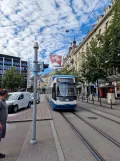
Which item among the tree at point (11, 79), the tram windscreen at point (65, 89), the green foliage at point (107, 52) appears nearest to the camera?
the tram windscreen at point (65, 89)

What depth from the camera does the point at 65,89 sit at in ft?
54.7

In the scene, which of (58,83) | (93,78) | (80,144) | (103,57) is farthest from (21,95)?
(80,144)

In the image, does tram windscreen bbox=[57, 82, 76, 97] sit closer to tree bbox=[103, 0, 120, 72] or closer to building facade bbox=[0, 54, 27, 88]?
tree bbox=[103, 0, 120, 72]

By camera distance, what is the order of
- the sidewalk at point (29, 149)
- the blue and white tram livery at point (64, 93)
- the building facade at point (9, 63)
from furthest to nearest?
the building facade at point (9, 63) < the blue and white tram livery at point (64, 93) < the sidewalk at point (29, 149)

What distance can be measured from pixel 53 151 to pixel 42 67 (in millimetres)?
2935

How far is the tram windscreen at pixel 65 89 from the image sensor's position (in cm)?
Answer: 1658

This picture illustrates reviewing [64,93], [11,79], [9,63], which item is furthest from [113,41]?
[9,63]

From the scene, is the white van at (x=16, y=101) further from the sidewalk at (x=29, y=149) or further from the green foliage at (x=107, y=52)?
the green foliage at (x=107, y=52)

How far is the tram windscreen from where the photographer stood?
54.4 ft

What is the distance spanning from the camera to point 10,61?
112812mm

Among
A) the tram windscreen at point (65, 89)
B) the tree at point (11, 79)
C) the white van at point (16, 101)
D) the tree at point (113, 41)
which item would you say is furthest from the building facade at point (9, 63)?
the tram windscreen at point (65, 89)

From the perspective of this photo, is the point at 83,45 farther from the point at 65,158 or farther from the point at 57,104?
the point at 65,158

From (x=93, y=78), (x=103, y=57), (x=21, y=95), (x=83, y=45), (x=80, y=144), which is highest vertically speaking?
(x=83, y=45)

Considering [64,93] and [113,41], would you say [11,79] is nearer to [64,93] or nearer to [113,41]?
[113,41]
